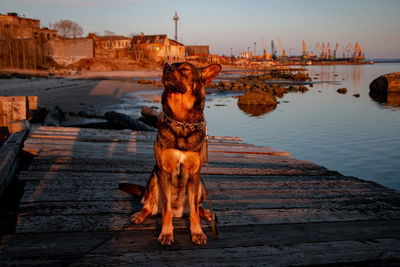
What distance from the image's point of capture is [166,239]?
2.67 meters

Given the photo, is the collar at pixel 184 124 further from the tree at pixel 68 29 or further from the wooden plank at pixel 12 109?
the tree at pixel 68 29

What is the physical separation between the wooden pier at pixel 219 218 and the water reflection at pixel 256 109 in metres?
14.7

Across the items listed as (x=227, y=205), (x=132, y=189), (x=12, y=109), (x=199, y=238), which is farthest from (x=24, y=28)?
(x=199, y=238)

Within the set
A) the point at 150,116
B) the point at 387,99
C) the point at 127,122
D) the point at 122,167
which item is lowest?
the point at 122,167

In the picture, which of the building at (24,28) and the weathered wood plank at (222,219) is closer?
the weathered wood plank at (222,219)

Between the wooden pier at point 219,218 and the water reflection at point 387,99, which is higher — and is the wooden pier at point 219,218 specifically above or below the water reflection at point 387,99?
below

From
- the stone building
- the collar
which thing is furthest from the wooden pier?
the stone building

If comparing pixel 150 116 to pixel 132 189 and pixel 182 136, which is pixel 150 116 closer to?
pixel 132 189

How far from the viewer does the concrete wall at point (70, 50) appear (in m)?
54.2

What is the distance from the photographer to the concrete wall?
178ft

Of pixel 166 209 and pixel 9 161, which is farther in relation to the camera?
pixel 9 161

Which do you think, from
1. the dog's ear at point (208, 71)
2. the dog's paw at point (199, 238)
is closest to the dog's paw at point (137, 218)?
the dog's paw at point (199, 238)

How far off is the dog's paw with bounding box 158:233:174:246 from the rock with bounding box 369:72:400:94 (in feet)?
115

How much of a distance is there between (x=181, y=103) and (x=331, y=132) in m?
14.6
